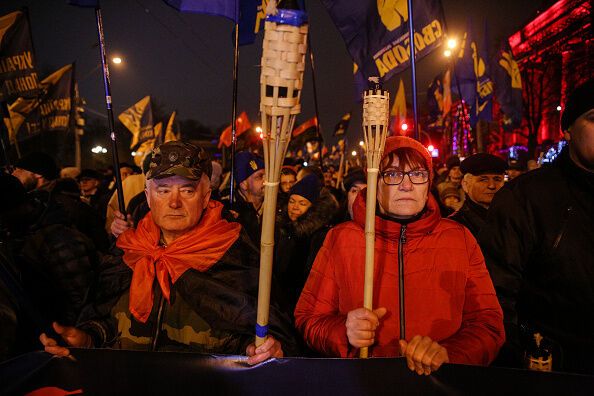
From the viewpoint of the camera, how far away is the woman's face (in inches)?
199

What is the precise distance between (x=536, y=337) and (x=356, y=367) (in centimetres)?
144

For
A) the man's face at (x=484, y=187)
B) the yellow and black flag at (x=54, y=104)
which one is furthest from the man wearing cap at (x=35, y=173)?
the yellow and black flag at (x=54, y=104)

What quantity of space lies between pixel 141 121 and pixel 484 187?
1508 centimetres

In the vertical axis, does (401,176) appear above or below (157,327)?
above

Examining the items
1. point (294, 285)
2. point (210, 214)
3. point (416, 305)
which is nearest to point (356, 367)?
point (416, 305)

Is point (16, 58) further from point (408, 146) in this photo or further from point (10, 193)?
point (408, 146)

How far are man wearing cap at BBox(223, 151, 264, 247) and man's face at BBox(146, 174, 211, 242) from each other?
2659mm

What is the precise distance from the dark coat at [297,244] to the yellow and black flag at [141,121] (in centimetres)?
1336

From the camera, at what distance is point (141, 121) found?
16828 mm

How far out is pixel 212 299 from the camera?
7.72ft

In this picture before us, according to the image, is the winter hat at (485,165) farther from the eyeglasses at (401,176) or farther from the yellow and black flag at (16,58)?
the yellow and black flag at (16,58)

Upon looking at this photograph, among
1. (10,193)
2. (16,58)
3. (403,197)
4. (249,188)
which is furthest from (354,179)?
(16,58)

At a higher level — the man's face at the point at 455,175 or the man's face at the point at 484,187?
the man's face at the point at 455,175

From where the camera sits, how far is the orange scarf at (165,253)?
2.32m
